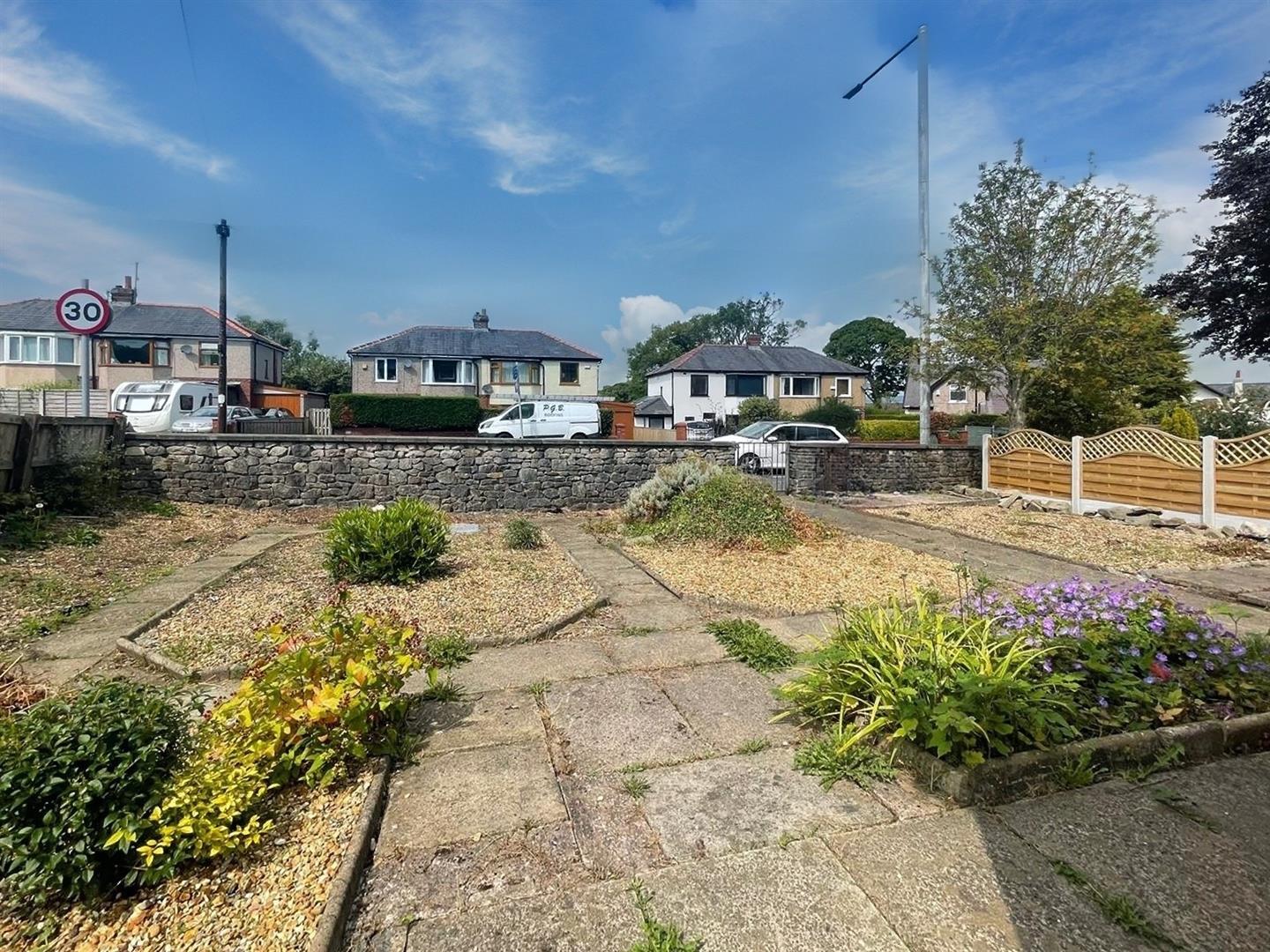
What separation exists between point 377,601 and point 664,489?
4663 millimetres

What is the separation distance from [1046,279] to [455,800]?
17.7m

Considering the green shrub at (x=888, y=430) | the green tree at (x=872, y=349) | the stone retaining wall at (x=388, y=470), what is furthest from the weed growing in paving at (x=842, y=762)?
the green tree at (x=872, y=349)

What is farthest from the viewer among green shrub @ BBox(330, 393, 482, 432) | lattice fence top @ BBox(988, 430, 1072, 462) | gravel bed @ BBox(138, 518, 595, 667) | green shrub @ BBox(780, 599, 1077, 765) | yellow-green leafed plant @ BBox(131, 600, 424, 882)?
green shrub @ BBox(330, 393, 482, 432)

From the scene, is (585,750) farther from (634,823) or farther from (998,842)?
(998,842)

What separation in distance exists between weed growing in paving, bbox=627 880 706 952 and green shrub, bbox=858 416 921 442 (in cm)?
2753

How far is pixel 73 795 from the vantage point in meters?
1.95

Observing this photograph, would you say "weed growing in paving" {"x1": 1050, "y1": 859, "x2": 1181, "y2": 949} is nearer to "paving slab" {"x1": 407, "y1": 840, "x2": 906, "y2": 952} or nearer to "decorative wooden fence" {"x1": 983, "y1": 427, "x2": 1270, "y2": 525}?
"paving slab" {"x1": 407, "y1": 840, "x2": 906, "y2": 952}

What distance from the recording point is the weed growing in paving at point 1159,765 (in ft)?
8.56

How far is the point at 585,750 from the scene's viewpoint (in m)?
2.92

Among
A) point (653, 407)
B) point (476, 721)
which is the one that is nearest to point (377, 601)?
point (476, 721)

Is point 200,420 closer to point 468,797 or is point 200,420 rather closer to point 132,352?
point 468,797

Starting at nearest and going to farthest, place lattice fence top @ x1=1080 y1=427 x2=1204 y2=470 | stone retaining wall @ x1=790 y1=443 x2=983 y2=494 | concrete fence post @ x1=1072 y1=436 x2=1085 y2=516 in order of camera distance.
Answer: lattice fence top @ x1=1080 y1=427 x2=1204 y2=470, concrete fence post @ x1=1072 y1=436 x2=1085 y2=516, stone retaining wall @ x1=790 y1=443 x2=983 y2=494

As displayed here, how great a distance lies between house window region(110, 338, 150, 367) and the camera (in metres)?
32.6

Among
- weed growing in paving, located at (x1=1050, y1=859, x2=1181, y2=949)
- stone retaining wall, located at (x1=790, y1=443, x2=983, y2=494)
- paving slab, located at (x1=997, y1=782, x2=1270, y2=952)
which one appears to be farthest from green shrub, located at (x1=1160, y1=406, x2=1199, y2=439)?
weed growing in paving, located at (x1=1050, y1=859, x2=1181, y2=949)
